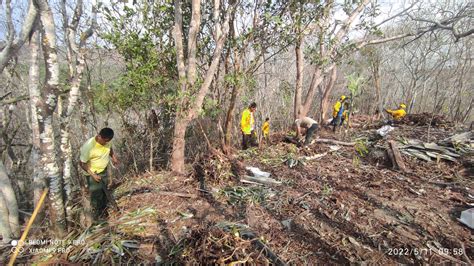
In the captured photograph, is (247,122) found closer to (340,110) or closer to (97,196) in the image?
(340,110)

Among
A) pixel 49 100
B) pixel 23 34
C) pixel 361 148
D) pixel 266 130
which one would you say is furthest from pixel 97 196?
pixel 361 148

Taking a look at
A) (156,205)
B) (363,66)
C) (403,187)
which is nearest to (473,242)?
(403,187)

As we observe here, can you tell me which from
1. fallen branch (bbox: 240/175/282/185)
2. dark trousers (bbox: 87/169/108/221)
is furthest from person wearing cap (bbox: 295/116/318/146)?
dark trousers (bbox: 87/169/108/221)

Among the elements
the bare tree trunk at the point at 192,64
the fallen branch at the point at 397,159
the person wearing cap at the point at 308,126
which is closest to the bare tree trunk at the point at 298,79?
Answer: the person wearing cap at the point at 308,126

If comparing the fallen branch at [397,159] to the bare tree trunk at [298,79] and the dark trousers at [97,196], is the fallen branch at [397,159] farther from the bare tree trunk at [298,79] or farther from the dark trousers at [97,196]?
the dark trousers at [97,196]

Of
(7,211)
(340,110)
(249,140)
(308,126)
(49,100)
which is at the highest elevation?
(49,100)

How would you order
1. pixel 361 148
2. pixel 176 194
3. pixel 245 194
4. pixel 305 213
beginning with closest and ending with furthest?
pixel 305 213
pixel 245 194
pixel 176 194
pixel 361 148

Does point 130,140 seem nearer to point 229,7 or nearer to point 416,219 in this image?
point 229,7

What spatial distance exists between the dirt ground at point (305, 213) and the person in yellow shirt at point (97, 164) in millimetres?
379

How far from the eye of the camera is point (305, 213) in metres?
3.47

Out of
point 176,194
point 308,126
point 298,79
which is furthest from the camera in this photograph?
point 298,79

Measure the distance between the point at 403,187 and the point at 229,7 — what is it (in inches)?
198

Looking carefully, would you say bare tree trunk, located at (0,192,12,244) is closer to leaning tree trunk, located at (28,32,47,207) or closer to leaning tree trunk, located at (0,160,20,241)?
leaning tree trunk, located at (0,160,20,241)

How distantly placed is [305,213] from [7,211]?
482 centimetres
